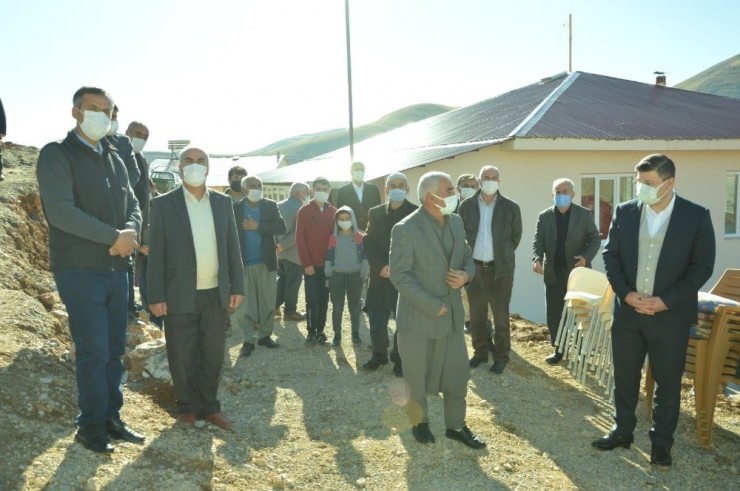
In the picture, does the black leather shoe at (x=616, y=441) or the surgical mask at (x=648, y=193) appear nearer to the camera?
the surgical mask at (x=648, y=193)

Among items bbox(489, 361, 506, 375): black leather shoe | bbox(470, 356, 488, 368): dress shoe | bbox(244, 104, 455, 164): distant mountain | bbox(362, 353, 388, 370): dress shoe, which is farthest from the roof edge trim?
bbox(244, 104, 455, 164): distant mountain

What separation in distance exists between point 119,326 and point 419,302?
1.95 meters

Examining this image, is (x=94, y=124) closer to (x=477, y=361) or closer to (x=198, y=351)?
(x=198, y=351)

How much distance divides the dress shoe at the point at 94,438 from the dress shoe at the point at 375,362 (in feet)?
10.2

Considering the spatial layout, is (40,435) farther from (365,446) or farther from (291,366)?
(291,366)

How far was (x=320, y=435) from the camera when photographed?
15.5ft

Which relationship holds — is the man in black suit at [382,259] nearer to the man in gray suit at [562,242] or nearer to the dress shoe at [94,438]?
the man in gray suit at [562,242]

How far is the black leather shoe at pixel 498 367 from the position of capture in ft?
20.7

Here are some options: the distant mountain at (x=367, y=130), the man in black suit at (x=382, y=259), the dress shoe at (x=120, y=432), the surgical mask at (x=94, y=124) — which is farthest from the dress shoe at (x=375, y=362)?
the distant mountain at (x=367, y=130)

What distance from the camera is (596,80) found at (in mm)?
15055

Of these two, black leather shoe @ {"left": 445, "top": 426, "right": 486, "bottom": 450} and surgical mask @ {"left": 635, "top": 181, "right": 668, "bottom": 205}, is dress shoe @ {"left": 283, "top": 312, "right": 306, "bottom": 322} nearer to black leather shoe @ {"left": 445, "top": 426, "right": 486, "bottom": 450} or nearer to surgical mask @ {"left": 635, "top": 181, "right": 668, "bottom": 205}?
black leather shoe @ {"left": 445, "top": 426, "right": 486, "bottom": 450}

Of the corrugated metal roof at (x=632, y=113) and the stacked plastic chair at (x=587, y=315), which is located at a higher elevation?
the corrugated metal roof at (x=632, y=113)

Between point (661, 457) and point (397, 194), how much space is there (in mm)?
3088

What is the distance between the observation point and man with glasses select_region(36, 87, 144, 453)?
3.50 m
